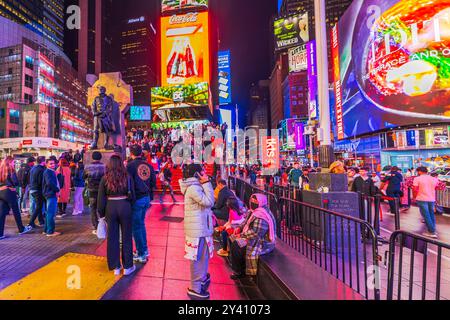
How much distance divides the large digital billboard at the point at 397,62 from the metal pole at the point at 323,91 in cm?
2868

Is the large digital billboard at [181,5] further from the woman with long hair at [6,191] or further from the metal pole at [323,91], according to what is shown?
the woman with long hair at [6,191]

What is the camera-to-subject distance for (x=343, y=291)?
3.00m

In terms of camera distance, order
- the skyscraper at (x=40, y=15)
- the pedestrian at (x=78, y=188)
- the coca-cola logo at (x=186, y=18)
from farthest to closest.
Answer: the skyscraper at (x=40, y=15)
the coca-cola logo at (x=186, y=18)
the pedestrian at (x=78, y=188)

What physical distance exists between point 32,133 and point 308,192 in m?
70.4

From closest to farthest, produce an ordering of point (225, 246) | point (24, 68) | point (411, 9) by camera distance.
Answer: point (225, 246) → point (411, 9) → point (24, 68)

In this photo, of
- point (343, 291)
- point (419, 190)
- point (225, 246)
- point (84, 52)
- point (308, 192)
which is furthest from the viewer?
point (84, 52)

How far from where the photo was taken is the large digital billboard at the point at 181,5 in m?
50.9

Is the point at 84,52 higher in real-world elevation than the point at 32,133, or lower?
higher

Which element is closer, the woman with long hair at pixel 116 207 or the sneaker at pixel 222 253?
the woman with long hair at pixel 116 207

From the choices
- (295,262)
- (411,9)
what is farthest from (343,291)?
(411,9)

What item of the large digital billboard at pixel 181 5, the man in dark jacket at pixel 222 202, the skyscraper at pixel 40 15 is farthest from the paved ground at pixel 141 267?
the skyscraper at pixel 40 15

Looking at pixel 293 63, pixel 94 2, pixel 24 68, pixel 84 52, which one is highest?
pixel 94 2

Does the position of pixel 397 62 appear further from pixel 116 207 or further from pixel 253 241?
pixel 116 207
